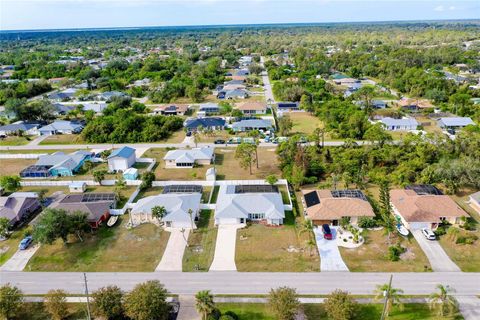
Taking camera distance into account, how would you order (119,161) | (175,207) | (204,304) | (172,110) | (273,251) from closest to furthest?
(204,304) → (273,251) → (175,207) → (119,161) → (172,110)

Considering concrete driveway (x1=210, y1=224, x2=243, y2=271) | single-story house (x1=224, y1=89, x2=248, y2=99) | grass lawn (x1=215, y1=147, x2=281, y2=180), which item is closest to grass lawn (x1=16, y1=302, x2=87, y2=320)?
concrete driveway (x1=210, y1=224, x2=243, y2=271)

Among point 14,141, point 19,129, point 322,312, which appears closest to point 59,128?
point 19,129

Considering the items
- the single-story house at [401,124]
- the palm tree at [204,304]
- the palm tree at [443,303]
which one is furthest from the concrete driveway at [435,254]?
the single-story house at [401,124]

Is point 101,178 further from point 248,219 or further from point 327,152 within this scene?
point 327,152

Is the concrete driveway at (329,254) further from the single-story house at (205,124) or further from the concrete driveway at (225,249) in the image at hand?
the single-story house at (205,124)

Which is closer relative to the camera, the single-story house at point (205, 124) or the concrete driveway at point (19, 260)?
the concrete driveway at point (19, 260)

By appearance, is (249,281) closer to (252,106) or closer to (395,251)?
(395,251)

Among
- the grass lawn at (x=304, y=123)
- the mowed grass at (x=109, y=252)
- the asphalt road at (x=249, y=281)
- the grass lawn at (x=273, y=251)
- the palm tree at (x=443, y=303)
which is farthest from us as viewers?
the grass lawn at (x=304, y=123)
